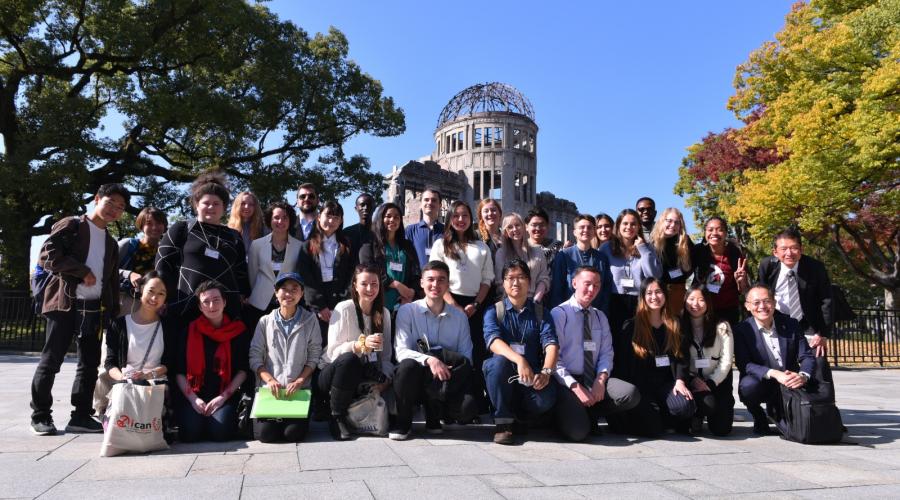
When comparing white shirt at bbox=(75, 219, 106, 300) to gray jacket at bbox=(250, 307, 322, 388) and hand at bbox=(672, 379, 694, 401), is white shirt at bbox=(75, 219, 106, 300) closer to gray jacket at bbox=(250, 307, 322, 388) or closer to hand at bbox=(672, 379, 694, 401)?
gray jacket at bbox=(250, 307, 322, 388)

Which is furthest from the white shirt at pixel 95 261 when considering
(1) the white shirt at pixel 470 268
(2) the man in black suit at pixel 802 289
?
(2) the man in black suit at pixel 802 289

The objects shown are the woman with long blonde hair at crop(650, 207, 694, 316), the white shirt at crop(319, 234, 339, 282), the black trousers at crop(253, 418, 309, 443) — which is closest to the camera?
the black trousers at crop(253, 418, 309, 443)

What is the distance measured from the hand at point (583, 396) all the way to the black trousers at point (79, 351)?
385 centimetres

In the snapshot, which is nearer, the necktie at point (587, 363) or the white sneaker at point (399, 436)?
the white sneaker at point (399, 436)

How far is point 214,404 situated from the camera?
4.38 metres

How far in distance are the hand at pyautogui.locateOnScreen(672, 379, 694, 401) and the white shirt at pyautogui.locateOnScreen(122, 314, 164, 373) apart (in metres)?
4.15

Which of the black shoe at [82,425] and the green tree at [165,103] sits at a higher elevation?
the green tree at [165,103]

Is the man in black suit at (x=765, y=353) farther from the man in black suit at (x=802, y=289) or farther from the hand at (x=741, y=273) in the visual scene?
the hand at (x=741, y=273)

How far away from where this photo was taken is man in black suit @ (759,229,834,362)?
529cm

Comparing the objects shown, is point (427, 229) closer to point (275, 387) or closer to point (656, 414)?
point (275, 387)

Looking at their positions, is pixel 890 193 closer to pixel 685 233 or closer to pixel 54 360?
pixel 685 233

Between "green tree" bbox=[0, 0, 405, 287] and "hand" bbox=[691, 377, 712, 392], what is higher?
"green tree" bbox=[0, 0, 405, 287]

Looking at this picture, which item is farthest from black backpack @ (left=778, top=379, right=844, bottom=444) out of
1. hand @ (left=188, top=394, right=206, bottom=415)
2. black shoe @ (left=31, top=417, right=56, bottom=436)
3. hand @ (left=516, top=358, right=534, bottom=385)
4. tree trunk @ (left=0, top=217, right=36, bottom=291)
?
tree trunk @ (left=0, top=217, right=36, bottom=291)

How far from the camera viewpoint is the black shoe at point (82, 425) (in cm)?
457
